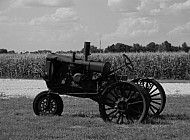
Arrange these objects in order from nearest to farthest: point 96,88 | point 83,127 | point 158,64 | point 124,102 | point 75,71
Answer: point 83,127, point 124,102, point 96,88, point 75,71, point 158,64

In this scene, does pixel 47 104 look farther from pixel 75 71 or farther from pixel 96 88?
pixel 96 88

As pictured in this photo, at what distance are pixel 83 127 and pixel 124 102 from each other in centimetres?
115

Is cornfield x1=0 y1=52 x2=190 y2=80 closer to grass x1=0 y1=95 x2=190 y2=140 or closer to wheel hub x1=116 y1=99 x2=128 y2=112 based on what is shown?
grass x1=0 y1=95 x2=190 y2=140

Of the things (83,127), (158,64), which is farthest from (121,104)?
(158,64)

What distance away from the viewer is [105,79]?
10.9 metres

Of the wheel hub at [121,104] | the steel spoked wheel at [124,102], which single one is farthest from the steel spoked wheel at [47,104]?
the wheel hub at [121,104]

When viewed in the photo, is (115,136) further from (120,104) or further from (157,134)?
(120,104)

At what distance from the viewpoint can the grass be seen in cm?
834

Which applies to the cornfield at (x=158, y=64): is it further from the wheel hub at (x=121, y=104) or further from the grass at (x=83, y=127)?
the wheel hub at (x=121, y=104)

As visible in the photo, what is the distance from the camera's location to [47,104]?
1123cm

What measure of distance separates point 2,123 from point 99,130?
8.00 ft

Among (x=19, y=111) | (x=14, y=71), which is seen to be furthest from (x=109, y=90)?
(x=14, y=71)

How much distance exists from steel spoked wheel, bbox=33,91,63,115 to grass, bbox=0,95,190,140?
10.0 inches

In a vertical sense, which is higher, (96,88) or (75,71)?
(75,71)
